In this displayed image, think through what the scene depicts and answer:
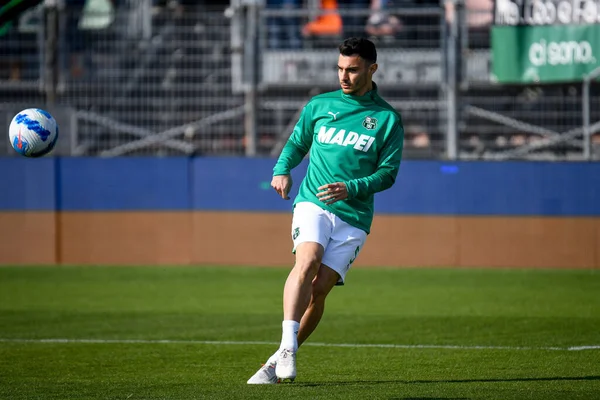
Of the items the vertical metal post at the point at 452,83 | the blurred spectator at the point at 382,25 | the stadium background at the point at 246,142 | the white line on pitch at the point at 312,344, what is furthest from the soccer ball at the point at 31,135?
the blurred spectator at the point at 382,25

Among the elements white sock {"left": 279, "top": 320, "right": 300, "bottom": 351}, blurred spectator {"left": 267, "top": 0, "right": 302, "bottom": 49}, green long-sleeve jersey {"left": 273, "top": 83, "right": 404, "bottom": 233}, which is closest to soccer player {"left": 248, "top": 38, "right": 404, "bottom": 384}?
green long-sleeve jersey {"left": 273, "top": 83, "right": 404, "bottom": 233}

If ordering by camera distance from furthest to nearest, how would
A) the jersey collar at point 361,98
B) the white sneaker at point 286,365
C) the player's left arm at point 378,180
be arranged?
1. the jersey collar at point 361,98
2. the player's left arm at point 378,180
3. the white sneaker at point 286,365

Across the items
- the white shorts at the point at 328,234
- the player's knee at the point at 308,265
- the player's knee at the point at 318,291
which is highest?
the white shorts at the point at 328,234

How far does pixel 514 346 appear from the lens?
368 inches

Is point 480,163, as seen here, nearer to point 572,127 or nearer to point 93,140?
point 572,127

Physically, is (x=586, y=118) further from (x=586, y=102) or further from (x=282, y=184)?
(x=282, y=184)

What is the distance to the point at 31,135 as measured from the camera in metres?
9.03

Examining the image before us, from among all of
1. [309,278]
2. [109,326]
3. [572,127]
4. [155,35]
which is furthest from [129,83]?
[309,278]

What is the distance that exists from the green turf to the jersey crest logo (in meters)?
1.63

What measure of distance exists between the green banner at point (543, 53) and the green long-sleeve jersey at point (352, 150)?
10692mm

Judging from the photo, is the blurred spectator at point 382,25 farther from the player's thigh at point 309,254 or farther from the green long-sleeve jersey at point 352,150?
the player's thigh at point 309,254

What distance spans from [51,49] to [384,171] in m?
12.5

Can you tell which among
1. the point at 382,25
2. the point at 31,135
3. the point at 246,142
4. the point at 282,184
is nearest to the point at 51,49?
the point at 246,142

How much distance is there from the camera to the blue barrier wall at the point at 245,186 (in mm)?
16844
